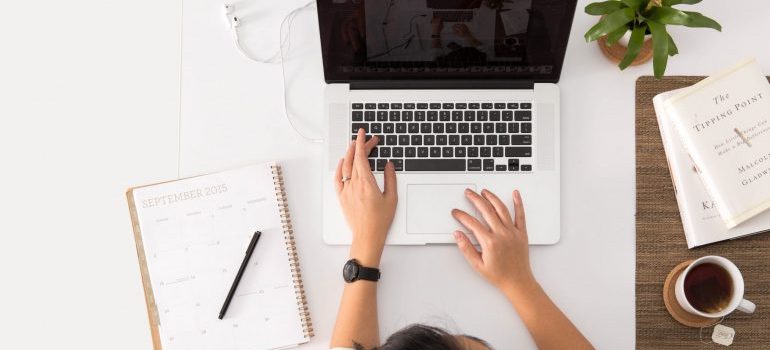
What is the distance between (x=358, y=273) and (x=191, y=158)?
317mm

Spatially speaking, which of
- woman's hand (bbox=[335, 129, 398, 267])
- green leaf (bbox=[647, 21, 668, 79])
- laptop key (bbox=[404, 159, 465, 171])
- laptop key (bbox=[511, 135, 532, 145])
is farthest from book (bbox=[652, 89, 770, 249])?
woman's hand (bbox=[335, 129, 398, 267])

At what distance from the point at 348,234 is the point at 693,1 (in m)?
0.57

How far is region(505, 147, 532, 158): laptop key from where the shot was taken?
916 mm

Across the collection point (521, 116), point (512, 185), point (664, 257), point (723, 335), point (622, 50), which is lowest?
point (723, 335)

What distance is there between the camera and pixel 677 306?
0.88 metres

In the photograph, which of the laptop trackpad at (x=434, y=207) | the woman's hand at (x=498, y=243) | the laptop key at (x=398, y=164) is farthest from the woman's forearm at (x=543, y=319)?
the laptop key at (x=398, y=164)

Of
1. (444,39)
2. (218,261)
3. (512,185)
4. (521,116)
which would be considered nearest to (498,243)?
(512,185)

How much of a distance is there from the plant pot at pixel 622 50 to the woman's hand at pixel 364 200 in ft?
1.23

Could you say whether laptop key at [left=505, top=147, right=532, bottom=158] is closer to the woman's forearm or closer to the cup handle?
the woman's forearm

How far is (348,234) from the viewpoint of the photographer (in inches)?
36.4

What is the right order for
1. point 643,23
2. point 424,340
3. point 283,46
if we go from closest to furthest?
1. point 424,340
2. point 643,23
3. point 283,46

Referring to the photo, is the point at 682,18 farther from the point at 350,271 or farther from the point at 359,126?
the point at 350,271

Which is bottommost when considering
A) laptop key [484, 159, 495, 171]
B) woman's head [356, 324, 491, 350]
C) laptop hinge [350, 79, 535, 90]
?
woman's head [356, 324, 491, 350]

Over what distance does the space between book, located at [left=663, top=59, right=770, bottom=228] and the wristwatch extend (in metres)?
0.49
